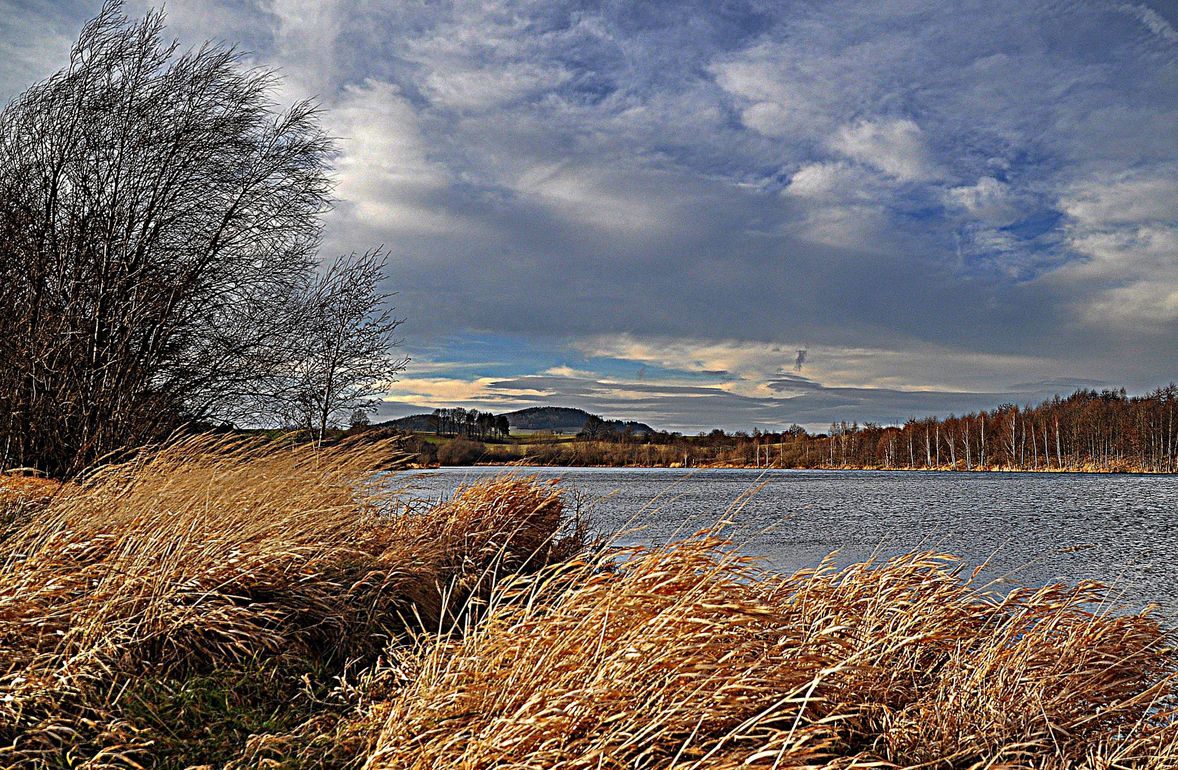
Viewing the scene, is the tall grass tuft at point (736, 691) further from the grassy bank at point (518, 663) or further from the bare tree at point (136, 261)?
the bare tree at point (136, 261)

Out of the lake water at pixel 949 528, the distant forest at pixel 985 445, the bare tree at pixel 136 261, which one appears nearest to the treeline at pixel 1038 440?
the distant forest at pixel 985 445

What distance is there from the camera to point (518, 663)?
12.2ft

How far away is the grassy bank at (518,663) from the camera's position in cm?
343

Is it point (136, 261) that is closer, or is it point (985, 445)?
point (136, 261)

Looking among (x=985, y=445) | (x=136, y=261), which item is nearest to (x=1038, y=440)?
(x=985, y=445)

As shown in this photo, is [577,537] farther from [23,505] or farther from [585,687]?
[585,687]

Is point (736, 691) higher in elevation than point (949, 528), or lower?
higher

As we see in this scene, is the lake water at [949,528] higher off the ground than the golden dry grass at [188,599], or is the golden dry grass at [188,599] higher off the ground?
the golden dry grass at [188,599]

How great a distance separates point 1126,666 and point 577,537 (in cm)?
636

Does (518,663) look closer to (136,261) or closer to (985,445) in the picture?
(136,261)

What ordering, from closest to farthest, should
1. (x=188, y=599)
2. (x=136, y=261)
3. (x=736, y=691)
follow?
(x=736, y=691)
(x=188, y=599)
(x=136, y=261)

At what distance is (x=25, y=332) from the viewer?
11258 millimetres

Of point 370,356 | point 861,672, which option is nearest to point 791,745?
point 861,672

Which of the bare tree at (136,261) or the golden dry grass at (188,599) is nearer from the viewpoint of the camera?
the golden dry grass at (188,599)
